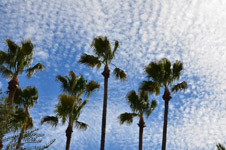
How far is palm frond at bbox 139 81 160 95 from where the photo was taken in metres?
18.1

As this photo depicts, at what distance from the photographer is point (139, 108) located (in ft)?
65.5

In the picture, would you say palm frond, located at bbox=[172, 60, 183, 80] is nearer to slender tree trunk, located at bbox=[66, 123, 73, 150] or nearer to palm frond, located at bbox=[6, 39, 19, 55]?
slender tree trunk, located at bbox=[66, 123, 73, 150]

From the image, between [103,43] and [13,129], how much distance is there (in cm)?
957

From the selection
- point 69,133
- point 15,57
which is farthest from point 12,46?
point 69,133

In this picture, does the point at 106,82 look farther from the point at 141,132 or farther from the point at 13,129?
the point at 13,129

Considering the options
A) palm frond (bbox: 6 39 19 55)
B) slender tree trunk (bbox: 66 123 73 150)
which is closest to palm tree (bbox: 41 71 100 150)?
slender tree trunk (bbox: 66 123 73 150)

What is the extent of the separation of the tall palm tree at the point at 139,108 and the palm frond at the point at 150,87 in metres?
1.79

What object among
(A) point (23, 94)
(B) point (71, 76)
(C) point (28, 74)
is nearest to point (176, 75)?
(B) point (71, 76)

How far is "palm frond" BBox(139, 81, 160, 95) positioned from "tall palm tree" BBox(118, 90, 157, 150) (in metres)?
1.79

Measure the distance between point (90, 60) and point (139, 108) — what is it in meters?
5.21

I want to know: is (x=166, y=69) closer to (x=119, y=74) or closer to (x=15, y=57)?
(x=119, y=74)

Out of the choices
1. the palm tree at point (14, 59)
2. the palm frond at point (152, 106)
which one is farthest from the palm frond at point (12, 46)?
the palm frond at point (152, 106)

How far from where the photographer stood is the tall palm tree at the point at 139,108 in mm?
19469

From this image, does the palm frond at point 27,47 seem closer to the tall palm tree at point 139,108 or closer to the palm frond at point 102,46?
the palm frond at point 102,46
